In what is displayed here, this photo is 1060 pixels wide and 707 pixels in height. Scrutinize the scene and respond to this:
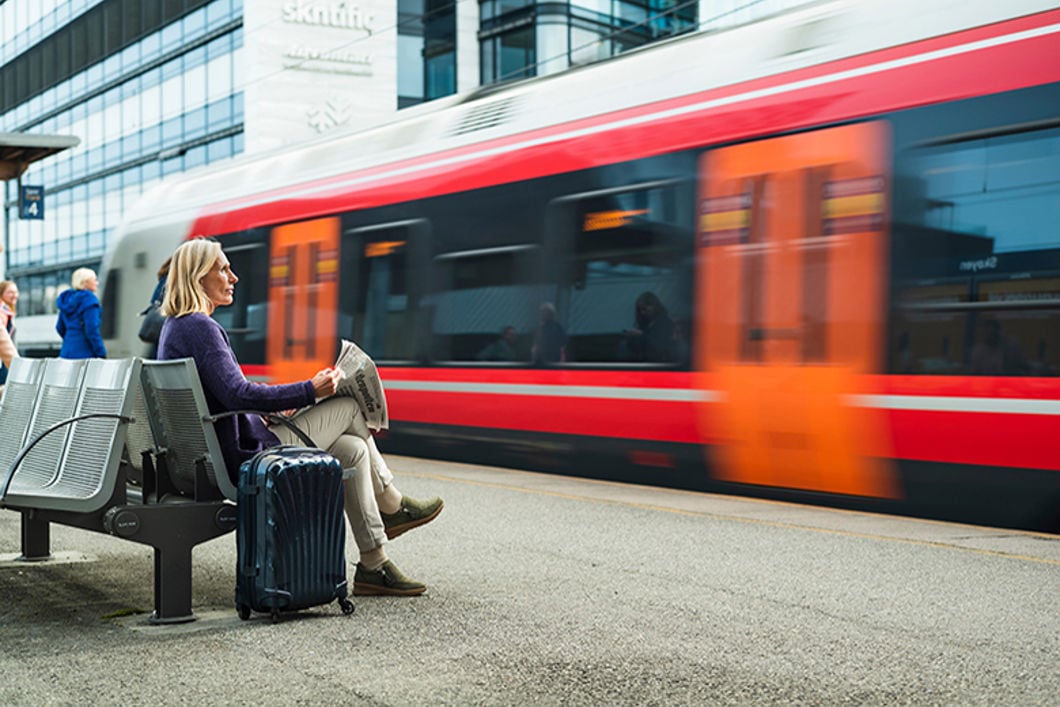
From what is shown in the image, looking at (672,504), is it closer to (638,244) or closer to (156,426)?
(638,244)

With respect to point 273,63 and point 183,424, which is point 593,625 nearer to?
point 183,424

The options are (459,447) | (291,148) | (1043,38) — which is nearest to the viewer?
(1043,38)

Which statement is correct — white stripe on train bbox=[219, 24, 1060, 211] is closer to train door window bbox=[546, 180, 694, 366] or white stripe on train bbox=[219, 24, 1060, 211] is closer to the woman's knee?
train door window bbox=[546, 180, 694, 366]

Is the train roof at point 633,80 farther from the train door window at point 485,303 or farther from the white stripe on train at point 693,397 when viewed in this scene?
the white stripe on train at point 693,397

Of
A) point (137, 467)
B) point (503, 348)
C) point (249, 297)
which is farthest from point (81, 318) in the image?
point (137, 467)

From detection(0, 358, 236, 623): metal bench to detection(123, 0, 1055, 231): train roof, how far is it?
16.7ft

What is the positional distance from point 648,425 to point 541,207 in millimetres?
2096

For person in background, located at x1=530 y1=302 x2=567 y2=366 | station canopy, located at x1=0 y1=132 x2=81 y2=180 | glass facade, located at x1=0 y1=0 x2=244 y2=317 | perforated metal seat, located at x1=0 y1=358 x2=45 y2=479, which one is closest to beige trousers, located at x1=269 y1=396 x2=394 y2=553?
perforated metal seat, located at x1=0 y1=358 x2=45 y2=479

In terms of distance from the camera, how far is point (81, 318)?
12.9m

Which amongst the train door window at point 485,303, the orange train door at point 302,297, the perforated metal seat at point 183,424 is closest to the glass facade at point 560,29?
the orange train door at point 302,297

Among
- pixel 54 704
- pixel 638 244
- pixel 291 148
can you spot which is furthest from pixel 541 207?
pixel 54 704

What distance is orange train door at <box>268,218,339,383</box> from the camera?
1337 cm

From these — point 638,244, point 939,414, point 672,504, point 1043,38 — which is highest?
point 1043,38

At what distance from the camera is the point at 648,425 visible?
968cm
